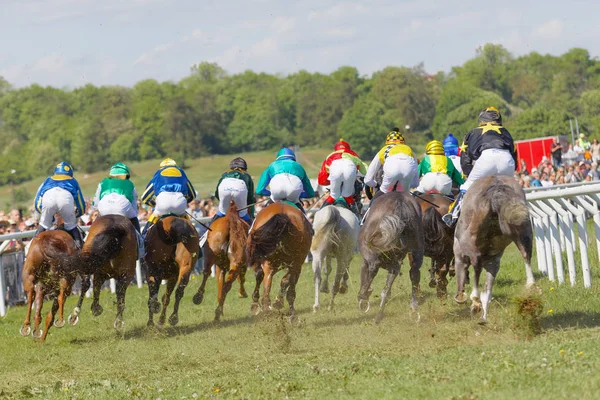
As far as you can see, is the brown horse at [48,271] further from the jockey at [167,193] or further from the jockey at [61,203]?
the jockey at [167,193]

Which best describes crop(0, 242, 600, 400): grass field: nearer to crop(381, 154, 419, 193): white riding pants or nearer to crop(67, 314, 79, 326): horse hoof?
crop(67, 314, 79, 326): horse hoof

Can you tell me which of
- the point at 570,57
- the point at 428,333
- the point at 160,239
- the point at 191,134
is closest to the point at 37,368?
the point at 160,239

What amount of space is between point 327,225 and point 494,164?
9.71ft

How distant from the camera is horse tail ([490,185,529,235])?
10.0 m

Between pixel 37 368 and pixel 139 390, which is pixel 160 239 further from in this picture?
pixel 139 390

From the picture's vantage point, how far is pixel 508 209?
1009 cm

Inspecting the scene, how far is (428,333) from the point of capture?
1076cm

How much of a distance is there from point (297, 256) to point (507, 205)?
364 centimetres

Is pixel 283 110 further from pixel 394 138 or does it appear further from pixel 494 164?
pixel 494 164

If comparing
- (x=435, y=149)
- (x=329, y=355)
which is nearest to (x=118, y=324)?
(x=329, y=355)

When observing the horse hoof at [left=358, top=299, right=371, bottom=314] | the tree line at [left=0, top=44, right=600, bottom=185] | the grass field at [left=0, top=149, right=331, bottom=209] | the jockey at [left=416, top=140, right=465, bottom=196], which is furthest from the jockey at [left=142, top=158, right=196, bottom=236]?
the tree line at [left=0, top=44, right=600, bottom=185]

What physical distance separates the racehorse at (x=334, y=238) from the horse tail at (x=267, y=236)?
2.51 ft

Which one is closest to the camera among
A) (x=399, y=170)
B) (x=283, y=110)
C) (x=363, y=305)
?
(x=363, y=305)

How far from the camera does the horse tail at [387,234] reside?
11.6 m
